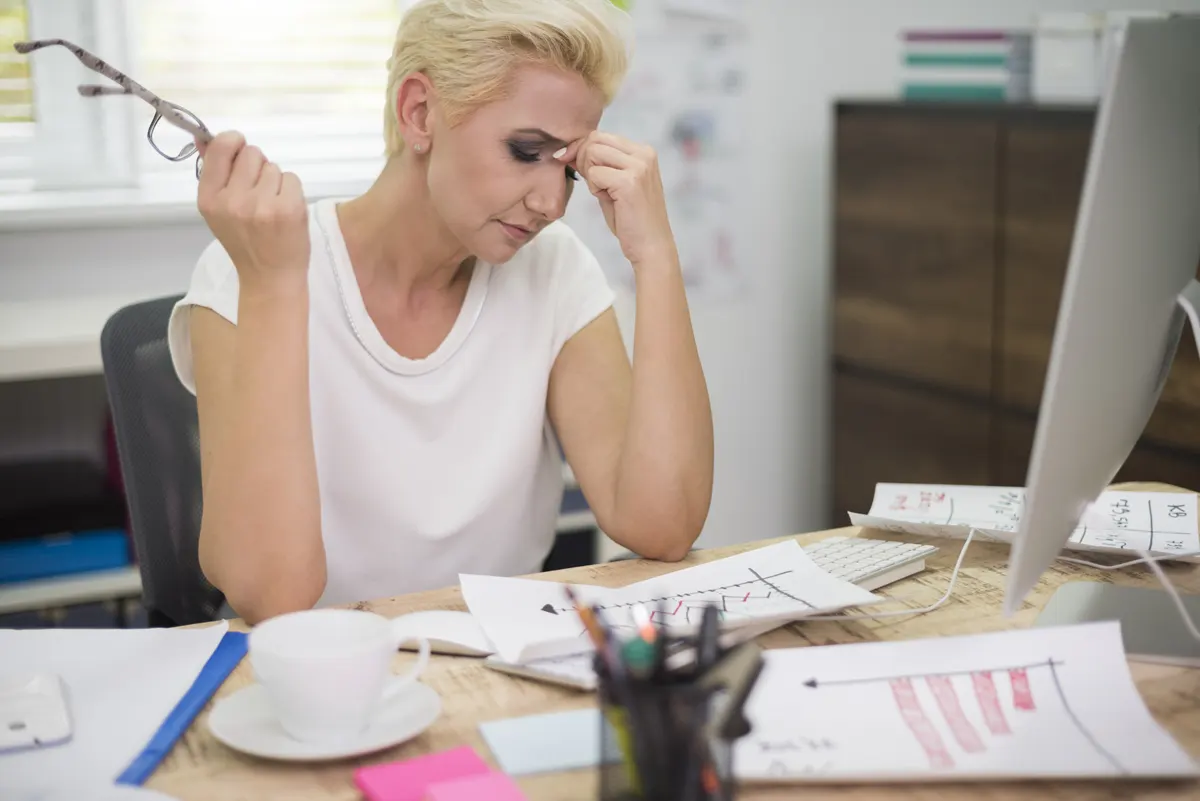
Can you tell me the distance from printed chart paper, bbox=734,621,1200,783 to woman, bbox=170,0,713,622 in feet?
1.25

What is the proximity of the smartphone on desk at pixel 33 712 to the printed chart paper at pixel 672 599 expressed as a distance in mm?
296

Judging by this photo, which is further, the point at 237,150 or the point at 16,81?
the point at 16,81

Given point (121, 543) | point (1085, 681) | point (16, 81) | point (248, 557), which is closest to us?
point (1085, 681)

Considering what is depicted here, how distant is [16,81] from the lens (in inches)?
95.9

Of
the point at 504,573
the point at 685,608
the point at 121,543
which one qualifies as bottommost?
the point at 121,543

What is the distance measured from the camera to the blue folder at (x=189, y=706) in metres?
0.79

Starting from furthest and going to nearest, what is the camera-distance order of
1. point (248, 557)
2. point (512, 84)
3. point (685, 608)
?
point (512, 84), point (248, 557), point (685, 608)

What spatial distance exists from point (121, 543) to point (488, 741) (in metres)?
1.55

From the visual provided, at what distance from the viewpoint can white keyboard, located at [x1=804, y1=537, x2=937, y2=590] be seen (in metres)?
1.11

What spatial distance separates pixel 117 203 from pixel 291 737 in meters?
1.92

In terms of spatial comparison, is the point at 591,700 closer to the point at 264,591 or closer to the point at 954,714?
the point at 954,714

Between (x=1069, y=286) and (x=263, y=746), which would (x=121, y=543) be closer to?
(x=263, y=746)

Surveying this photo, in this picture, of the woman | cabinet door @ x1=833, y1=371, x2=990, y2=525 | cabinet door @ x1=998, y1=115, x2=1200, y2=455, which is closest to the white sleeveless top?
the woman

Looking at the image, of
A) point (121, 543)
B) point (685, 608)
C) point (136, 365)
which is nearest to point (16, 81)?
point (121, 543)
